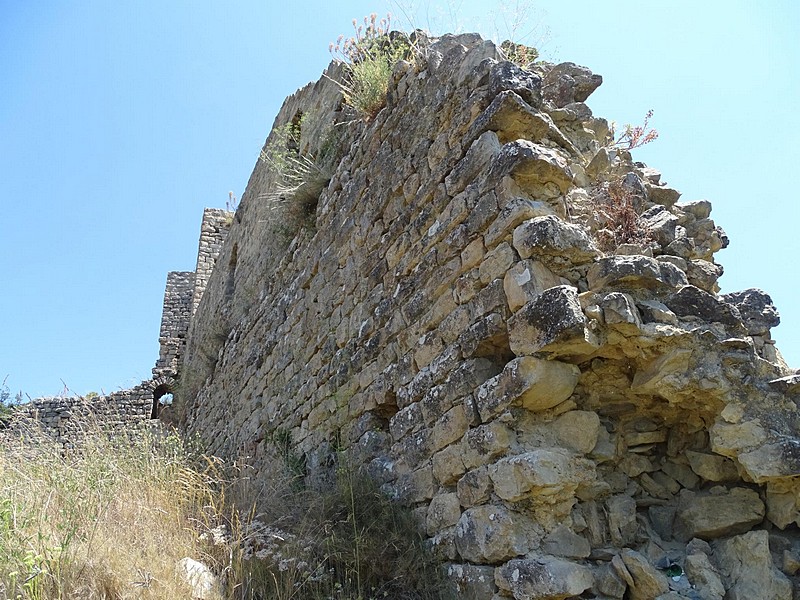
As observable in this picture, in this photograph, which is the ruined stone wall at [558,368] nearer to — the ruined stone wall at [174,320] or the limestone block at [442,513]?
the limestone block at [442,513]

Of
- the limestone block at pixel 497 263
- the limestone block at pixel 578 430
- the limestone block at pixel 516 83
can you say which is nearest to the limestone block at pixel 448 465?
the limestone block at pixel 578 430

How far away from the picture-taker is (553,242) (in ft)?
8.45

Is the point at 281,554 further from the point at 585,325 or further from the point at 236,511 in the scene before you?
the point at 585,325

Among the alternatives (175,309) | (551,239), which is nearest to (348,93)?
(551,239)

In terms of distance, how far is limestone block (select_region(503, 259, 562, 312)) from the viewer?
8.32 ft

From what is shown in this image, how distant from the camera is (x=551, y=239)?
101 inches

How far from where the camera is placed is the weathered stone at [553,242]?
2578mm

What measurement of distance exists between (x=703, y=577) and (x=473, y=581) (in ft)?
2.78

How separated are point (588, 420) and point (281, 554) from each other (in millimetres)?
1619

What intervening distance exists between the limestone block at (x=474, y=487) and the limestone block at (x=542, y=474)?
108 millimetres

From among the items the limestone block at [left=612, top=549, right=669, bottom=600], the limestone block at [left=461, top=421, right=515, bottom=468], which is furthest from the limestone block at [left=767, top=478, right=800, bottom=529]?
the limestone block at [left=461, top=421, right=515, bottom=468]

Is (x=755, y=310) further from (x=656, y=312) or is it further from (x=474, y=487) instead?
(x=474, y=487)

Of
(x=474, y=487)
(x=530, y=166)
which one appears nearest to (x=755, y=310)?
(x=530, y=166)

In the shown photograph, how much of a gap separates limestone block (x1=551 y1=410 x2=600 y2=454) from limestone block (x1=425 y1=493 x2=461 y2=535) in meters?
0.58
